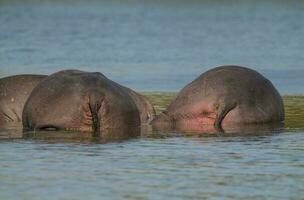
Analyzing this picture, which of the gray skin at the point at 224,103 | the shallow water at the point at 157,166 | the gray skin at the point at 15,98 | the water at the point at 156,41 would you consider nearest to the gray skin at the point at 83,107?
the shallow water at the point at 157,166

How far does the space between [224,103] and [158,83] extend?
19.7 feet

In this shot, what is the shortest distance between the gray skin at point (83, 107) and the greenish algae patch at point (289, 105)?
2.03m

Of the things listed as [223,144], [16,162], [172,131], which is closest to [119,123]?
[172,131]

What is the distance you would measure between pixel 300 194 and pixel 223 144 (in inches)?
110

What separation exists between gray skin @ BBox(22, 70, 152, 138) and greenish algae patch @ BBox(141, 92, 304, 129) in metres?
2.03

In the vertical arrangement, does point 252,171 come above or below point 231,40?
below

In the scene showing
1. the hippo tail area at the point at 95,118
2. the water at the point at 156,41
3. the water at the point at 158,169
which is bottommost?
the water at the point at 158,169

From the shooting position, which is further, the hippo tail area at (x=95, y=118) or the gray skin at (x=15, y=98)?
the gray skin at (x=15, y=98)

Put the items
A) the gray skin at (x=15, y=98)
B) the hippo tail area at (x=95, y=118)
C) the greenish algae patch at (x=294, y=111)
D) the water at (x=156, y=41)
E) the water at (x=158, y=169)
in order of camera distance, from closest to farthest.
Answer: the water at (x=158, y=169) → the hippo tail area at (x=95, y=118) → the greenish algae patch at (x=294, y=111) → the gray skin at (x=15, y=98) → the water at (x=156, y=41)

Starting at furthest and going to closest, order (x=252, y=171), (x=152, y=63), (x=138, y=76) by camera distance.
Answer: (x=152, y=63) < (x=138, y=76) < (x=252, y=171)

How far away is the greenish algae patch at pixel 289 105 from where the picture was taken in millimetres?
14163

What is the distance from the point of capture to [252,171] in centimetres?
1034

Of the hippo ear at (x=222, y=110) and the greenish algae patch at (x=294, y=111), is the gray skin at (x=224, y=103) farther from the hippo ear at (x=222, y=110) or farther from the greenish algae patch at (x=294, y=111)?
the greenish algae patch at (x=294, y=111)

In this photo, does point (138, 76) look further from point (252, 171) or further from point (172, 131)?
point (252, 171)
